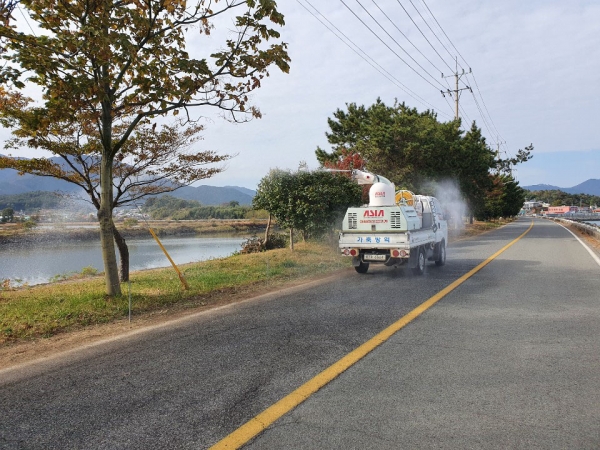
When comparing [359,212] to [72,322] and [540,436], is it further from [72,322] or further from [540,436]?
[540,436]

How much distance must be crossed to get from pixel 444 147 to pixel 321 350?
25.3 meters

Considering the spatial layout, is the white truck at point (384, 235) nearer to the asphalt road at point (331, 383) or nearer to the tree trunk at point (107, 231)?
the asphalt road at point (331, 383)

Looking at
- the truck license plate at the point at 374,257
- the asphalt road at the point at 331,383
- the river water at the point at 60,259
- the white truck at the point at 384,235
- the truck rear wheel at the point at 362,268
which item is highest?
the white truck at the point at 384,235

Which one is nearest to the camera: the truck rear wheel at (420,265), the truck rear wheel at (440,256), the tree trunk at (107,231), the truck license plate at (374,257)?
the tree trunk at (107,231)

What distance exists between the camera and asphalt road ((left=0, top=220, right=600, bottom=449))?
10.0 feet

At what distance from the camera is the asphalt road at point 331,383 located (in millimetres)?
3049

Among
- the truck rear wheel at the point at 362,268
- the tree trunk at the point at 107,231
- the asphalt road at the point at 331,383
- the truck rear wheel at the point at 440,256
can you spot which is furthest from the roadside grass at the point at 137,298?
the truck rear wheel at the point at 440,256

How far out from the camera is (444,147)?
2772 cm

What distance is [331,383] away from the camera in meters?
3.93

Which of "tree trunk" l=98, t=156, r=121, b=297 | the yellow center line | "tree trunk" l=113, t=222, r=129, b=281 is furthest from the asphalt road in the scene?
"tree trunk" l=113, t=222, r=129, b=281

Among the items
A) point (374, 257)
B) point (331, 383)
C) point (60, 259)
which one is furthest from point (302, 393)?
point (60, 259)

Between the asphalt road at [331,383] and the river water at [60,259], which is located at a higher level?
the asphalt road at [331,383]

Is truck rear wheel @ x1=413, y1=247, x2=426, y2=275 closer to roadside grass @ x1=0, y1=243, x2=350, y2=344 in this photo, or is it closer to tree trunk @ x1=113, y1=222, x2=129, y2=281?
roadside grass @ x1=0, y1=243, x2=350, y2=344

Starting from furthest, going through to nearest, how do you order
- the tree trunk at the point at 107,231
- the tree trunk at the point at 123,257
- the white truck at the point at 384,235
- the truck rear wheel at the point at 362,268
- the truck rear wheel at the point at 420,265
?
the tree trunk at the point at 123,257
the truck rear wheel at the point at 362,268
the truck rear wheel at the point at 420,265
the white truck at the point at 384,235
the tree trunk at the point at 107,231
